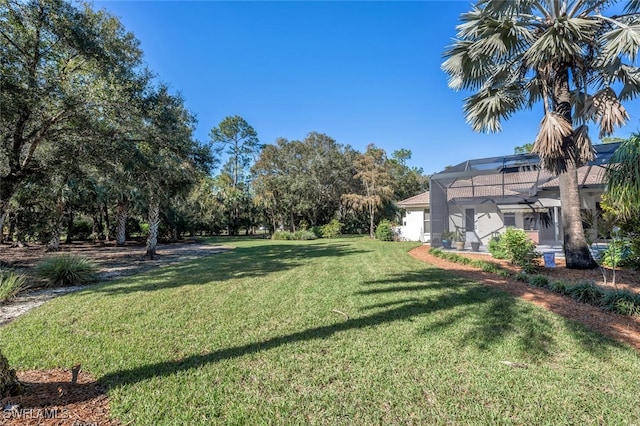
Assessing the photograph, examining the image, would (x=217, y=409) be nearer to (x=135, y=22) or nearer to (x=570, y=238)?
(x=570, y=238)

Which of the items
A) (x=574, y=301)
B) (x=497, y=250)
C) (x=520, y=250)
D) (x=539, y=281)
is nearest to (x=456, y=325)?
(x=574, y=301)

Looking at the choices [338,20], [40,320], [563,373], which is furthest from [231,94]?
[563,373]

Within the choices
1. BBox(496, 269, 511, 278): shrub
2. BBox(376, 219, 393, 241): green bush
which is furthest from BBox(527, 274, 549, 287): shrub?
BBox(376, 219, 393, 241): green bush

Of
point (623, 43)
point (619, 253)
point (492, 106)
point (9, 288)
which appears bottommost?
point (9, 288)

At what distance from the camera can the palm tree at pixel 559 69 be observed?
7.11 metres

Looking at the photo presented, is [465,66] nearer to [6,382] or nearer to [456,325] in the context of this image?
[456,325]

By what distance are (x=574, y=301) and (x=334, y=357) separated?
5.46m

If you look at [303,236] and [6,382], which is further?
[303,236]

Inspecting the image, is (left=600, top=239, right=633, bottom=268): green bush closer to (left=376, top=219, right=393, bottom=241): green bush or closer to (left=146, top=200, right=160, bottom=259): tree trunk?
(left=376, top=219, right=393, bottom=241): green bush

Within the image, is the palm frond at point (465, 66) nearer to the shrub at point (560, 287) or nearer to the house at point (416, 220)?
the shrub at point (560, 287)

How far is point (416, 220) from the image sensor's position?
69.2 feet

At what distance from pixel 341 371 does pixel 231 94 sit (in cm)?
1714

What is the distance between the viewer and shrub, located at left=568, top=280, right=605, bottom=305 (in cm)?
566

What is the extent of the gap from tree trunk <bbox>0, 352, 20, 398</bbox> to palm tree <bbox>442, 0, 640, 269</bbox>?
10448 millimetres
